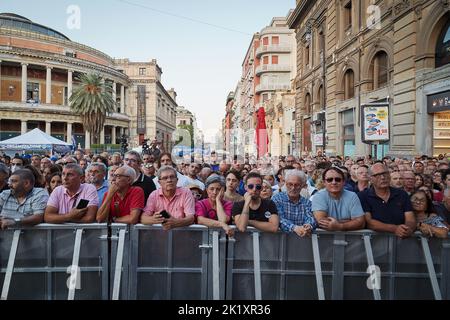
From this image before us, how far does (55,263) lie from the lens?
3.77 metres

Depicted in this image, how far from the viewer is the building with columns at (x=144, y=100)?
78375mm

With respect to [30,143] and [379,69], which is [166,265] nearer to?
[379,69]

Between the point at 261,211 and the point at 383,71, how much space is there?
1667 centimetres

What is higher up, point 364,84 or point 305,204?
point 364,84

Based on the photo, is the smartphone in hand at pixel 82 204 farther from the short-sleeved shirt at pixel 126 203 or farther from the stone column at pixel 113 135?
the stone column at pixel 113 135

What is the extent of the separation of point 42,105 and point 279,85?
3719 centimetres

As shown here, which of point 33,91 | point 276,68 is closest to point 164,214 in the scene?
point 276,68

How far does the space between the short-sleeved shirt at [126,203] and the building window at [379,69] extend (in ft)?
54.5

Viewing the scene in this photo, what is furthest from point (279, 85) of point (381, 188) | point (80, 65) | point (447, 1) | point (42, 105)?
point (381, 188)

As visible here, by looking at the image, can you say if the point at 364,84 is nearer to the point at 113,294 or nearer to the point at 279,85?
the point at 113,294

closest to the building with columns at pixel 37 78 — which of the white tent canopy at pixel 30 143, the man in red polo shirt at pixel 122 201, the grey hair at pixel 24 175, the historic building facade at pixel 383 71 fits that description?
the white tent canopy at pixel 30 143

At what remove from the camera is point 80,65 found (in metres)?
57.5

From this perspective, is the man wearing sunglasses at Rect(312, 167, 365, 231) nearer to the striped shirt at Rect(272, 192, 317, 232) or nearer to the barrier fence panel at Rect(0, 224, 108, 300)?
the striped shirt at Rect(272, 192, 317, 232)
